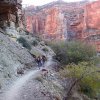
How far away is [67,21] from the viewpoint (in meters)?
98.9

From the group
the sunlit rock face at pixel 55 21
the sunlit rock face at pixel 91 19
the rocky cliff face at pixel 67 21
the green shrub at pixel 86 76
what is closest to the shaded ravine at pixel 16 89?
the green shrub at pixel 86 76

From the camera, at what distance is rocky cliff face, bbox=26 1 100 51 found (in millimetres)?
93875

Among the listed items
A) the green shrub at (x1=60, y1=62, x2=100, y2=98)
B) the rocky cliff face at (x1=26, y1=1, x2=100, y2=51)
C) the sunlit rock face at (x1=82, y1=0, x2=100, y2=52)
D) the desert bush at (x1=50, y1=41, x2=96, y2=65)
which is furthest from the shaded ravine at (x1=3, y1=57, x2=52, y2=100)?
the rocky cliff face at (x1=26, y1=1, x2=100, y2=51)

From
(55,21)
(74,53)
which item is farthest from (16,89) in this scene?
(55,21)

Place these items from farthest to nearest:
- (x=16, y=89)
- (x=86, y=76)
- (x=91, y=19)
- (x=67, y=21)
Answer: (x=67, y=21), (x=91, y=19), (x=86, y=76), (x=16, y=89)

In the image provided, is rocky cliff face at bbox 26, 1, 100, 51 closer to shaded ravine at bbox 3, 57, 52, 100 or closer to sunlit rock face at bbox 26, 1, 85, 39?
sunlit rock face at bbox 26, 1, 85, 39

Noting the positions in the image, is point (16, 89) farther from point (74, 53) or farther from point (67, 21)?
point (67, 21)

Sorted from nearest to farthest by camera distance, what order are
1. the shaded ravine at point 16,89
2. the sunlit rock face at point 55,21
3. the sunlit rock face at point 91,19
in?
1. the shaded ravine at point 16,89
2. the sunlit rock face at point 91,19
3. the sunlit rock face at point 55,21

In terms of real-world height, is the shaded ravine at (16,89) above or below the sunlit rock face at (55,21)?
below

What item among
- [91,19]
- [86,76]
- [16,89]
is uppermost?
[91,19]

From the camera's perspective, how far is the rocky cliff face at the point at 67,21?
308 ft

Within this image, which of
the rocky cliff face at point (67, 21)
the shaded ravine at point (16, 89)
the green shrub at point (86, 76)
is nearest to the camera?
the shaded ravine at point (16, 89)

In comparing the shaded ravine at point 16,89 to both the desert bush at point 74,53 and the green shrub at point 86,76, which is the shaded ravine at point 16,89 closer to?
the green shrub at point 86,76

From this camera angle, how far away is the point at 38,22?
107m
